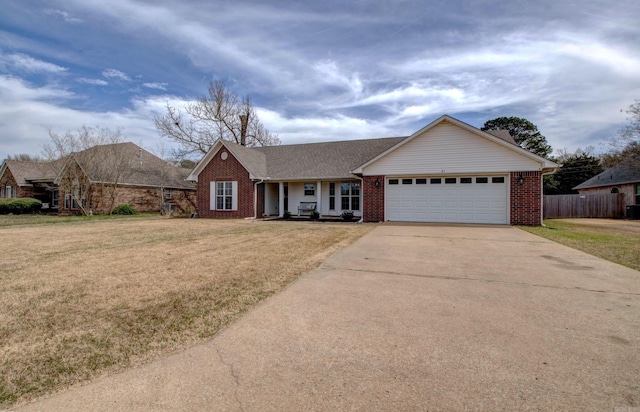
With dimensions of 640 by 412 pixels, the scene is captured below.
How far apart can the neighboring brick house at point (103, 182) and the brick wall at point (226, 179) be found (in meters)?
5.44

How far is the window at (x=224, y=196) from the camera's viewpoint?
1908cm

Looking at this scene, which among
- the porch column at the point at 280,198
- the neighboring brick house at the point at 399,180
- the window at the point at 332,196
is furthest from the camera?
the porch column at the point at 280,198

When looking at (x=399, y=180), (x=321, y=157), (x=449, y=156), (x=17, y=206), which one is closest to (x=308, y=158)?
(x=321, y=157)

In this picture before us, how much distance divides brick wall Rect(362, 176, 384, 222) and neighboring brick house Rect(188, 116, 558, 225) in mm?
50

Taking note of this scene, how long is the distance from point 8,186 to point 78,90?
15.7 metres

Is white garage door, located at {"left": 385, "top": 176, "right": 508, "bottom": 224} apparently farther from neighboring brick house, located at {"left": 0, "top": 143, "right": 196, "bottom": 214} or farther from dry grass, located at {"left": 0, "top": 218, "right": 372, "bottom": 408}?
neighboring brick house, located at {"left": 0, "top": 143, "right": 196, "bottom": 214}

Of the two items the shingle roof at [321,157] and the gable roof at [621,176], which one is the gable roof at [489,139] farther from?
the gable roof at [621,176]

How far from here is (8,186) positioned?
2638 cm

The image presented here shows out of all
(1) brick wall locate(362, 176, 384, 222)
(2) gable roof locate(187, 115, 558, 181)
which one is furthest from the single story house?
(1) brick wall locate(362, 176, 384, 222)

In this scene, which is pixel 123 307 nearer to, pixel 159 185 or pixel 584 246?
pixel 584 246

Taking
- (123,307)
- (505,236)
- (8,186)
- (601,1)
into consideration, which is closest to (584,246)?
(505,236)

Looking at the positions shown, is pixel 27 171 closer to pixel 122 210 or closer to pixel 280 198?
pixel 122 210

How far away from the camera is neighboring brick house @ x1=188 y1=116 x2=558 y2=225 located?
14.3 metres

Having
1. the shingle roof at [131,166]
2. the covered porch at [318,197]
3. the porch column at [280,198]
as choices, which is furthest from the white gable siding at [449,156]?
the shingle roof at [131,166]
